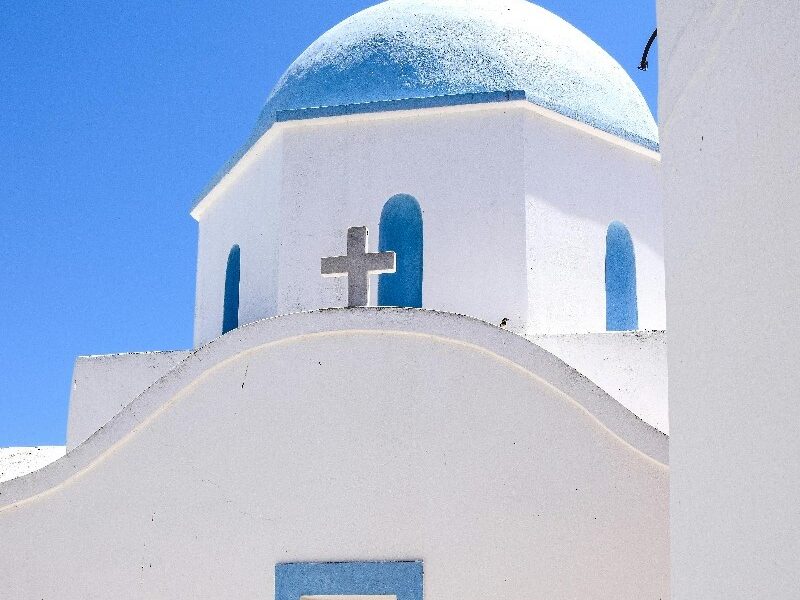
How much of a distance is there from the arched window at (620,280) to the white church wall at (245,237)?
2489 millimetres

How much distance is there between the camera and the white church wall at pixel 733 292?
259cm

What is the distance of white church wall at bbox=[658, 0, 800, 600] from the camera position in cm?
259

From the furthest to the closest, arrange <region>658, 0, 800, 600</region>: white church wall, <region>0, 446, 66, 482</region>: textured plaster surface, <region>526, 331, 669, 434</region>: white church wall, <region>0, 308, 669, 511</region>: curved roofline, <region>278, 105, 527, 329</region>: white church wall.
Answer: <region>0, 446, 66, 482</region>: textured plaster surface
<region>278, 105, 527, 329</region>: white church wall
<region>526, 331, 669, 434</region>: white church wall
<region>0, 308, 669, 511</region>: curved roofline
<region>658, 0, 800, 600</region>: white church wall

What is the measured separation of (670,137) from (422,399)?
2.30 m

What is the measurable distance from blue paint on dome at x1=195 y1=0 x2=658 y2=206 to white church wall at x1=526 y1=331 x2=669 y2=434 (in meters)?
1.87

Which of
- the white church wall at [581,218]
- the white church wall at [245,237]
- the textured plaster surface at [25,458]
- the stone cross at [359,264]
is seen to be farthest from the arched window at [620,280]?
the textured plaster surface at [25,458]

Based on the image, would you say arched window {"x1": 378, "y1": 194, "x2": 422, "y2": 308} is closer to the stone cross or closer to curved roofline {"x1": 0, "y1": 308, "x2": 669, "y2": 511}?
the stone cross

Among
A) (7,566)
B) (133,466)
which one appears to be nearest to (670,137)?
(133,466)

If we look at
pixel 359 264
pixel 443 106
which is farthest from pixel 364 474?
pixel 443 106

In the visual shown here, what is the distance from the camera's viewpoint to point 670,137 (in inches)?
141

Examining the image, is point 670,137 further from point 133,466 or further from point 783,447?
point 133,466

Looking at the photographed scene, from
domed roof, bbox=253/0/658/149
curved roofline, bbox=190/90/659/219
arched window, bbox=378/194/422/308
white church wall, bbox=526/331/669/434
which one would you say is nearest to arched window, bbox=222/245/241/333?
curved roofline, bbox=190/90/659/219

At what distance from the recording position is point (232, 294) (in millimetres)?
8812

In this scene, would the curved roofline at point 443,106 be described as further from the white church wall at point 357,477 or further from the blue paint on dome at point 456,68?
the white church wall at point 357,477
